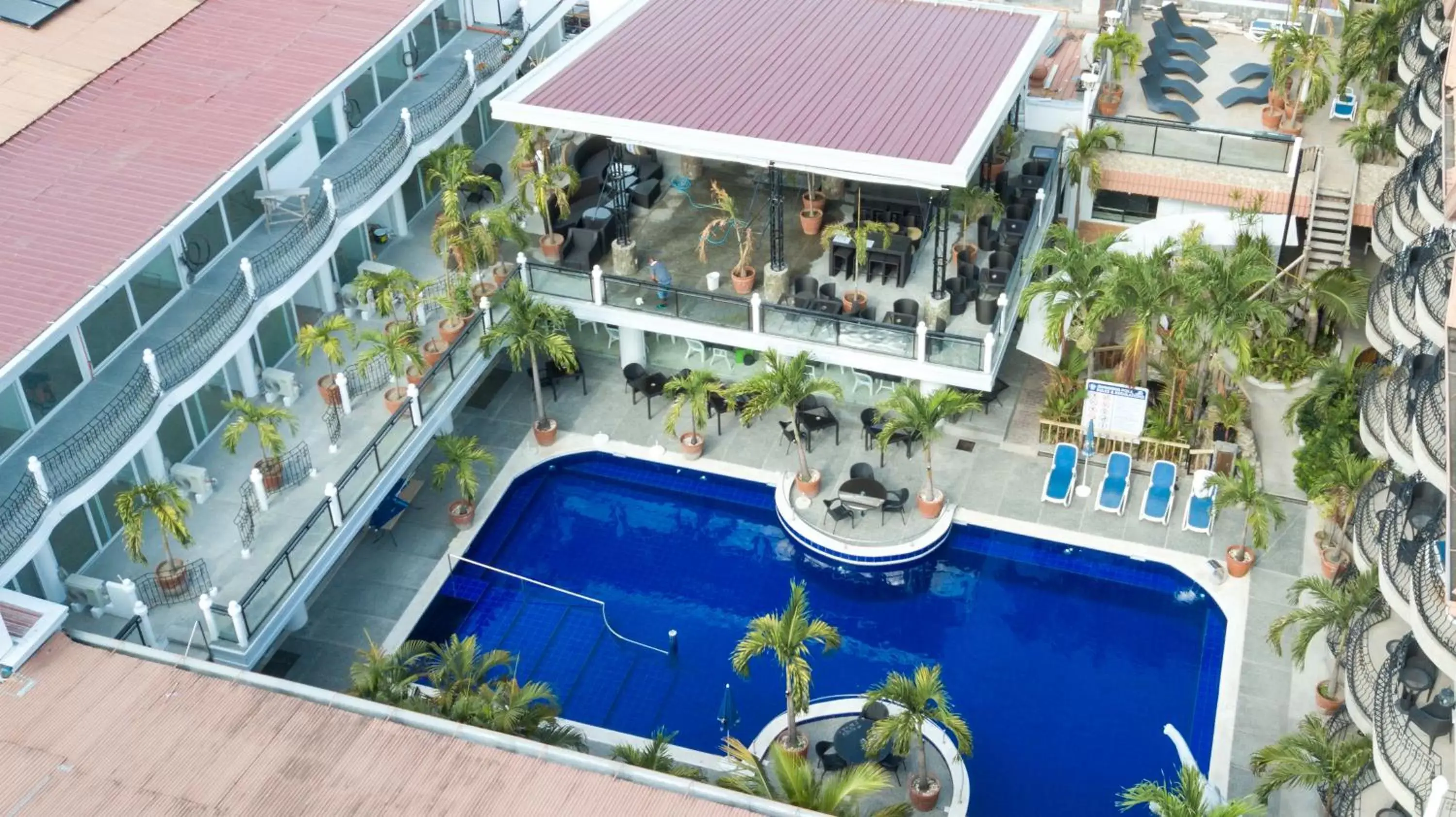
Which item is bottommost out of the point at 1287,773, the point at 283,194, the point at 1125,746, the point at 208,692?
the point at 1125,746

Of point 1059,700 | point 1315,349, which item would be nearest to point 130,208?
point 1059,700

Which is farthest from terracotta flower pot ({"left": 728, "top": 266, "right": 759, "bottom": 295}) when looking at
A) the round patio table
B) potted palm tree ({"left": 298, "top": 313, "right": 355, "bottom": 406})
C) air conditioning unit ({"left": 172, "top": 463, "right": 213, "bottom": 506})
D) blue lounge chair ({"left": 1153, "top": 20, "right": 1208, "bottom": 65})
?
blue lounge chair ({"left": 1153, "top": 20, "right": 1208, "bottom": 65})

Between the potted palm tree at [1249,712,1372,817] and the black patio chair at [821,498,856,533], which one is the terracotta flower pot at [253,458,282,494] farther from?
the potted palm tree at [1249,712,1372,817]

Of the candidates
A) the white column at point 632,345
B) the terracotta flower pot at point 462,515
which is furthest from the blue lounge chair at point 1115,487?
the terracotta flower pot at point 462,515

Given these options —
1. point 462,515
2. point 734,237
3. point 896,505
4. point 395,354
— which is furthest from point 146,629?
point 734,237

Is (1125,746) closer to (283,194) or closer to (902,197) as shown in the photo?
(902,197)

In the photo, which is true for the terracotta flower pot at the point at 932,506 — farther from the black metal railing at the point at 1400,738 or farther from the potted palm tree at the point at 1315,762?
the black metal railing at the point at 1400,738
